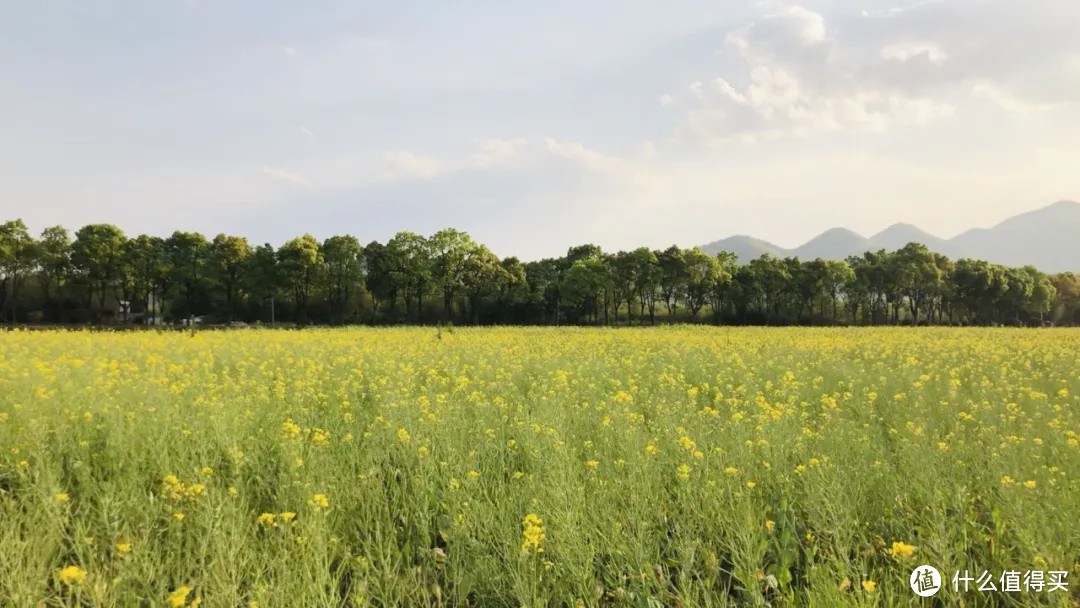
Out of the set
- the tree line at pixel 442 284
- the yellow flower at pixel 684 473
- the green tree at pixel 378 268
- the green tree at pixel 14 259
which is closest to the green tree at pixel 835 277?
the tree line at pixel 442 284

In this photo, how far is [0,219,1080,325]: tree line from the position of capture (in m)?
→ 50.3

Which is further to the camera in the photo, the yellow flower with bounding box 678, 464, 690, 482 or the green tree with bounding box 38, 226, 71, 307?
the green tree with bounding box 38, 226, 71, 307

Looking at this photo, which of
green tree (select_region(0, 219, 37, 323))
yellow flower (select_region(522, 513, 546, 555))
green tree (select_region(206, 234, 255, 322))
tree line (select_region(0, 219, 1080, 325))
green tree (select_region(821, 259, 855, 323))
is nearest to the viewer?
yellow flower (select_region(522, 513, 546, 555))

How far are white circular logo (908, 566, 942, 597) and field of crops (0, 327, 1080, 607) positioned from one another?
5cm

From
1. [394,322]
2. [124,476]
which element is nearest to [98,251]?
[394,322]

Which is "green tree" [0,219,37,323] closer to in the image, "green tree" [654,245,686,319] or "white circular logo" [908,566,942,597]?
"green tree" [654,245,686,319]

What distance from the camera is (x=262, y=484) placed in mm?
4438

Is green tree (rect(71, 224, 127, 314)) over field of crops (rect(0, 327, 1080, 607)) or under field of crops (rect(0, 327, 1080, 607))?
over

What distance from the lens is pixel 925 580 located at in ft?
9.75

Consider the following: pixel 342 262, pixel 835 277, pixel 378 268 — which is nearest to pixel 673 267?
pixel 835 277

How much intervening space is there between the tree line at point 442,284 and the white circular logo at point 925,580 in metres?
51.3

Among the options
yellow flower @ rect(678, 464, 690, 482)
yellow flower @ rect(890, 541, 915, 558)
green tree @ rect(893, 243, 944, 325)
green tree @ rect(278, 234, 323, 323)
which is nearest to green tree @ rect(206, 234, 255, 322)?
green tree @ rect(278, 234, 323, 323)

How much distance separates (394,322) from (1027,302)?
7384 centimetres

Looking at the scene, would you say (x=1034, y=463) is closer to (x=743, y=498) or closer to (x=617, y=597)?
(x=743, y=498)
